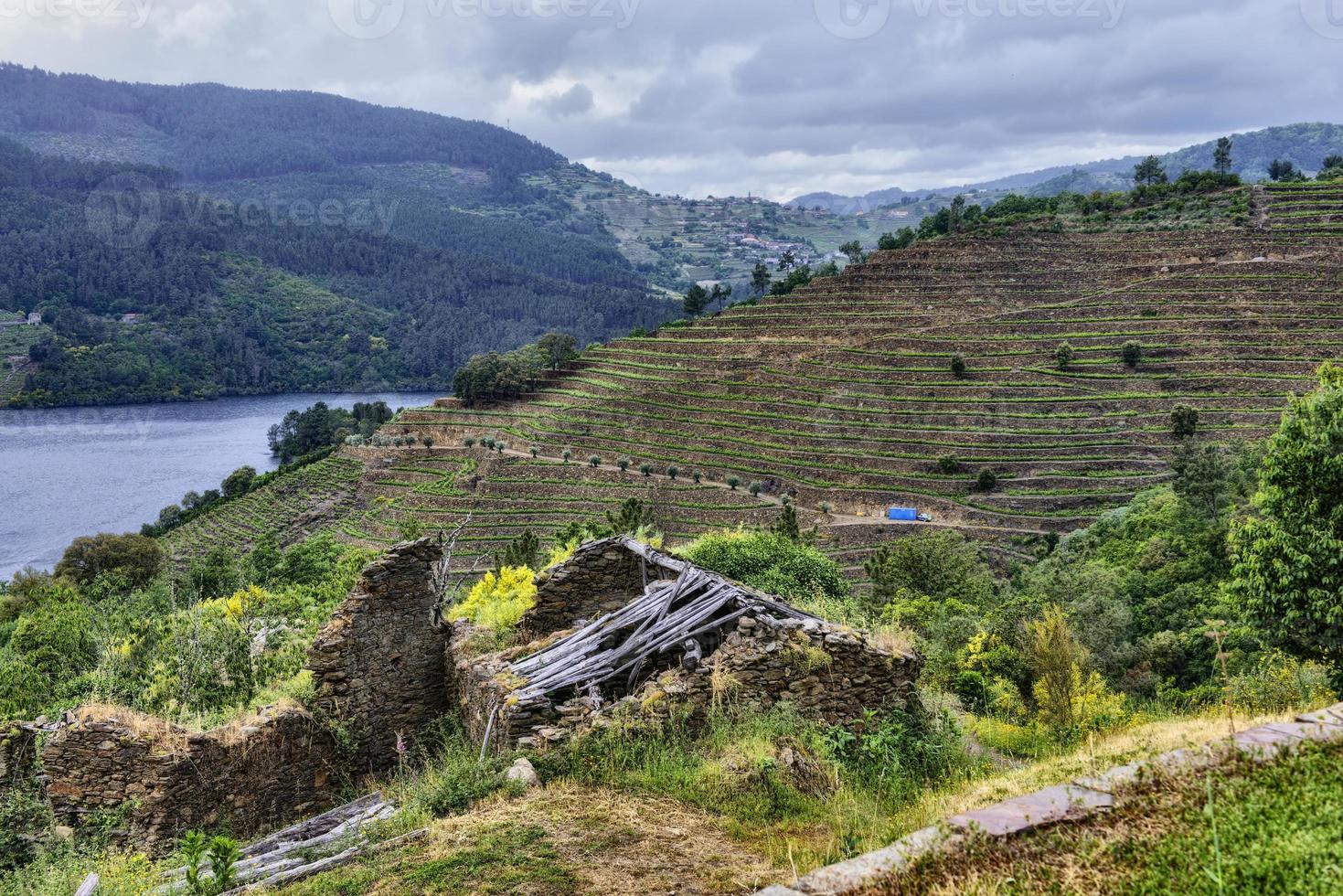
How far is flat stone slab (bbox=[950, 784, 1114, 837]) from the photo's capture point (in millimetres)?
3861

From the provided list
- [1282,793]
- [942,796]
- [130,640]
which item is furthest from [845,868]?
[130,640]

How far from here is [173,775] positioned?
22.6 ft

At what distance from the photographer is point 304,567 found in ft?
91.8

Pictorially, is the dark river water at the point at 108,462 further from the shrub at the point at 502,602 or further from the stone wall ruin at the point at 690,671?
the stone wall ruin at the point at 690,671

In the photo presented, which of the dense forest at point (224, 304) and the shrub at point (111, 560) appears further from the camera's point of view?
the dense forest at point (224, 304)

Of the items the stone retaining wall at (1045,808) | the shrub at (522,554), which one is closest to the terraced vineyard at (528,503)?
the shrub at (522,554)

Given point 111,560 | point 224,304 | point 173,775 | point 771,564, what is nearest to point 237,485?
point 111,560

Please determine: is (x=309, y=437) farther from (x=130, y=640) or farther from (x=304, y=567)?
(x=130, y=640)

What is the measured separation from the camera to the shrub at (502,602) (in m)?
9.14

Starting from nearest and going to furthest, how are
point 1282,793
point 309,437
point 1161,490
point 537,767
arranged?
point 1282,793 < point 537,767 < point 1161,490 < point 309,437

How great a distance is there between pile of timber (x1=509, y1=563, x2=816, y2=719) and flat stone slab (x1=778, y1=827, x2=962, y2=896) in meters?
2.84

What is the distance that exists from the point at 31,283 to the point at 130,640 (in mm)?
184501

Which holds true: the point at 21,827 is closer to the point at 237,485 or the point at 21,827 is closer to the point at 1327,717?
the point at 1327,717

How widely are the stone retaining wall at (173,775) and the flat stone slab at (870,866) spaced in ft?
18.7
